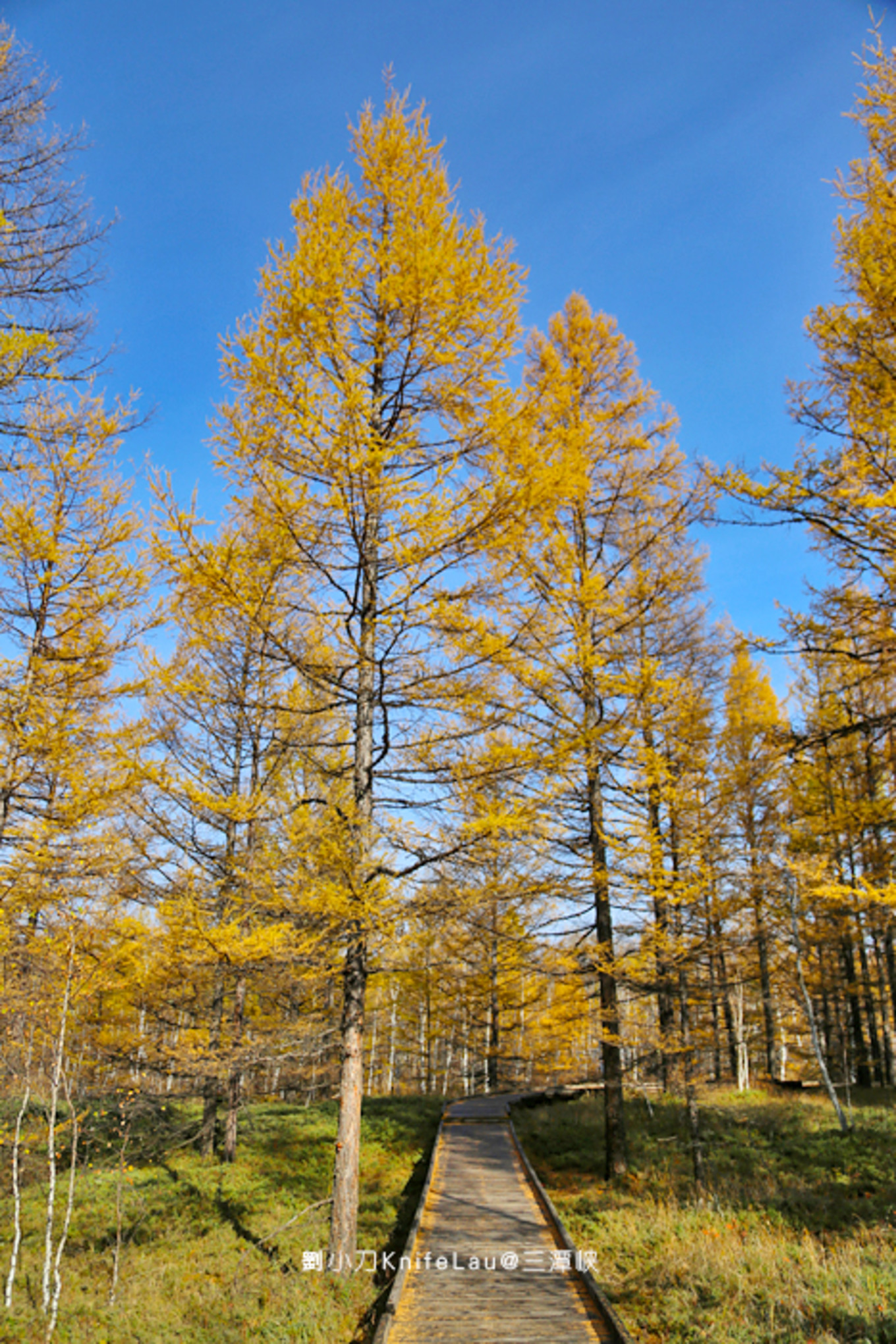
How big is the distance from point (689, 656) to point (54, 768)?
10.5 meters

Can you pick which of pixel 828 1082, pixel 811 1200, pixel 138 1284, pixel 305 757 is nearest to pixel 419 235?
pixel 305 757

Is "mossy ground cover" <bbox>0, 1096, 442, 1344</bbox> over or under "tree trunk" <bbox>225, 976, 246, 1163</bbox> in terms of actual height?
under

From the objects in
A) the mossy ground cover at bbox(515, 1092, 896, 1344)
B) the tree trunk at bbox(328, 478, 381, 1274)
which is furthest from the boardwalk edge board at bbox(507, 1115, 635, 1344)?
the tree trunk at bbox(328, 478, 381, 1274)

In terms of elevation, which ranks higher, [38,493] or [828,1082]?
[38,493]

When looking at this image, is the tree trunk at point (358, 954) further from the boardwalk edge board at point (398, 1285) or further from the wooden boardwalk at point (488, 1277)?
the wooden boardwalk at point (488, 1277)

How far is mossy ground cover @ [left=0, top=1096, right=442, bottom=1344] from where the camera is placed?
593cm

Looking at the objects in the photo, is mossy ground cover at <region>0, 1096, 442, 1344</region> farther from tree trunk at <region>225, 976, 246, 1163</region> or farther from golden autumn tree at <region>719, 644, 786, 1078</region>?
golden autumn tree at <region>719, 644, 786, 1078</region>

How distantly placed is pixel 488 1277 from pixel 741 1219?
3580 mm

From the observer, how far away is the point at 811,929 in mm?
17797

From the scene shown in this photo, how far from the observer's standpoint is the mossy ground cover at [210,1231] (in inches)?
234

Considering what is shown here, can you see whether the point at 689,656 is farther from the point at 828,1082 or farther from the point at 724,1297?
the point at 724,1297

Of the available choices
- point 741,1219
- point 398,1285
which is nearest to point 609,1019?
point 741,1219

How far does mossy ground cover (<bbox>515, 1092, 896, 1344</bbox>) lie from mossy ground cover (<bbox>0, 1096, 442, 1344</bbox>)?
2.40 m

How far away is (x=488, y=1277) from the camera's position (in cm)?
594
